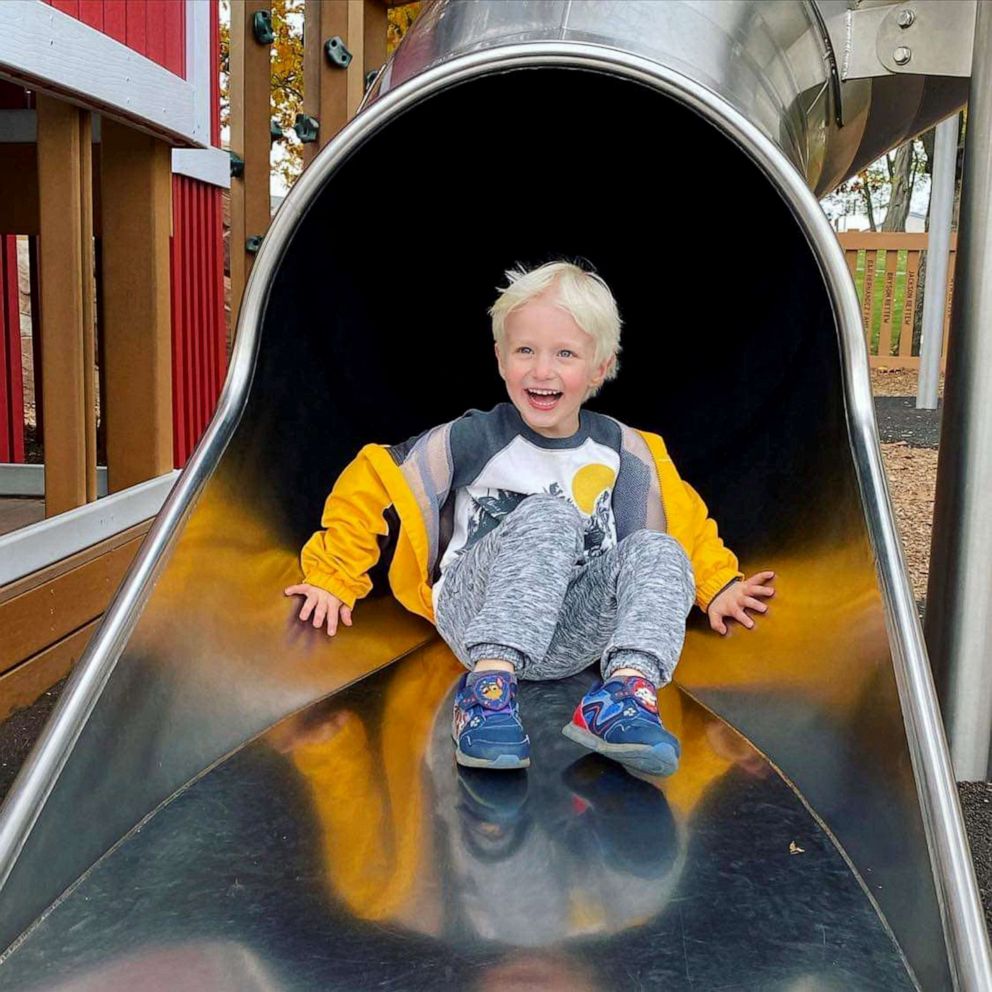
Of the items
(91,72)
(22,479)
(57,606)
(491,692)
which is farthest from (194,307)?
(491,692)

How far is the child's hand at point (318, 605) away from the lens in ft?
7.05

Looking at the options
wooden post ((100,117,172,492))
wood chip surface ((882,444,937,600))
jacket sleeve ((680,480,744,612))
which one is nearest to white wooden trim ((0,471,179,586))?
wooden post ((100,117,172,492))

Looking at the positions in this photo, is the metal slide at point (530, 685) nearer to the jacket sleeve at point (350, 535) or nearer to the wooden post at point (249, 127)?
the jacket sleeve at point (350, 535)

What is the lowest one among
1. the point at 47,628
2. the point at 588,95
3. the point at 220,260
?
the point at 47,628

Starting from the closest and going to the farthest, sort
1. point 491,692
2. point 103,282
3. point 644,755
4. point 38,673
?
point 644,755
point 491,692
point 38,673
point 103,282

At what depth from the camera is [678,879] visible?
1.46 meters

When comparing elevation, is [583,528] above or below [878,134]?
below

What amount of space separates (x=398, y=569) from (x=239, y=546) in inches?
14.9

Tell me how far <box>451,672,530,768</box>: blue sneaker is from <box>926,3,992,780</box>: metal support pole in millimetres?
1312

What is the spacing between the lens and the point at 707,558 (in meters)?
2.28

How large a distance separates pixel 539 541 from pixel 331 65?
9.49ft

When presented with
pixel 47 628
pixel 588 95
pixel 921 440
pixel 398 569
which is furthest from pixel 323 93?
pixel 921 440

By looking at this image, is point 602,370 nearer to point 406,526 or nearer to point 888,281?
point 406,526

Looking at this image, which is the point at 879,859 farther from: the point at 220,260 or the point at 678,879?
the point at 220,260
